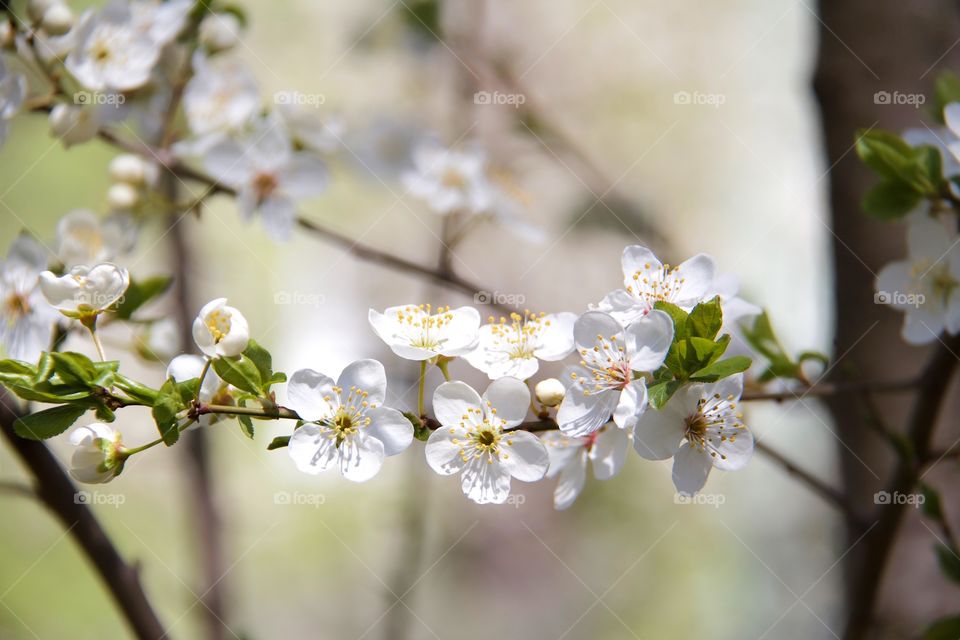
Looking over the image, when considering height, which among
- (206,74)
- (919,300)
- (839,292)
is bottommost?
(206,74)

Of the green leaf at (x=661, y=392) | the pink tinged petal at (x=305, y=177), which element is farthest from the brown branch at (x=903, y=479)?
the pink tinged petal at (x=305, y=177)

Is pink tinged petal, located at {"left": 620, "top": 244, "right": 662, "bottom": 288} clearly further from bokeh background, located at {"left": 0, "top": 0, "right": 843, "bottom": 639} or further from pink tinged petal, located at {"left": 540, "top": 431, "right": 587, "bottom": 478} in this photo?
bokeh background, located at {"left": 0, "top": 0, "right": 843, "bottom": 639}

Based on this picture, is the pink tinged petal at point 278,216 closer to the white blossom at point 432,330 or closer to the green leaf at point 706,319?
the white blossom at point 432,330

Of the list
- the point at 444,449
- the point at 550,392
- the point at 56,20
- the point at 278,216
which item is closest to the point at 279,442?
the point at 444,449

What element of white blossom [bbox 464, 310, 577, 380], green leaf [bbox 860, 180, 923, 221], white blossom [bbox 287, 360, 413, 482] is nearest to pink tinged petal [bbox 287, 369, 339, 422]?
white blossom [bbox 287, 360, 413, 482]

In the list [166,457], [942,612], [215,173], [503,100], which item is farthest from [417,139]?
[166,457]

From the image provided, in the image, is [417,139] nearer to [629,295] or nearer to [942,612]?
[629,295]

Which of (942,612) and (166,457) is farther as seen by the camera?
(166,457)
